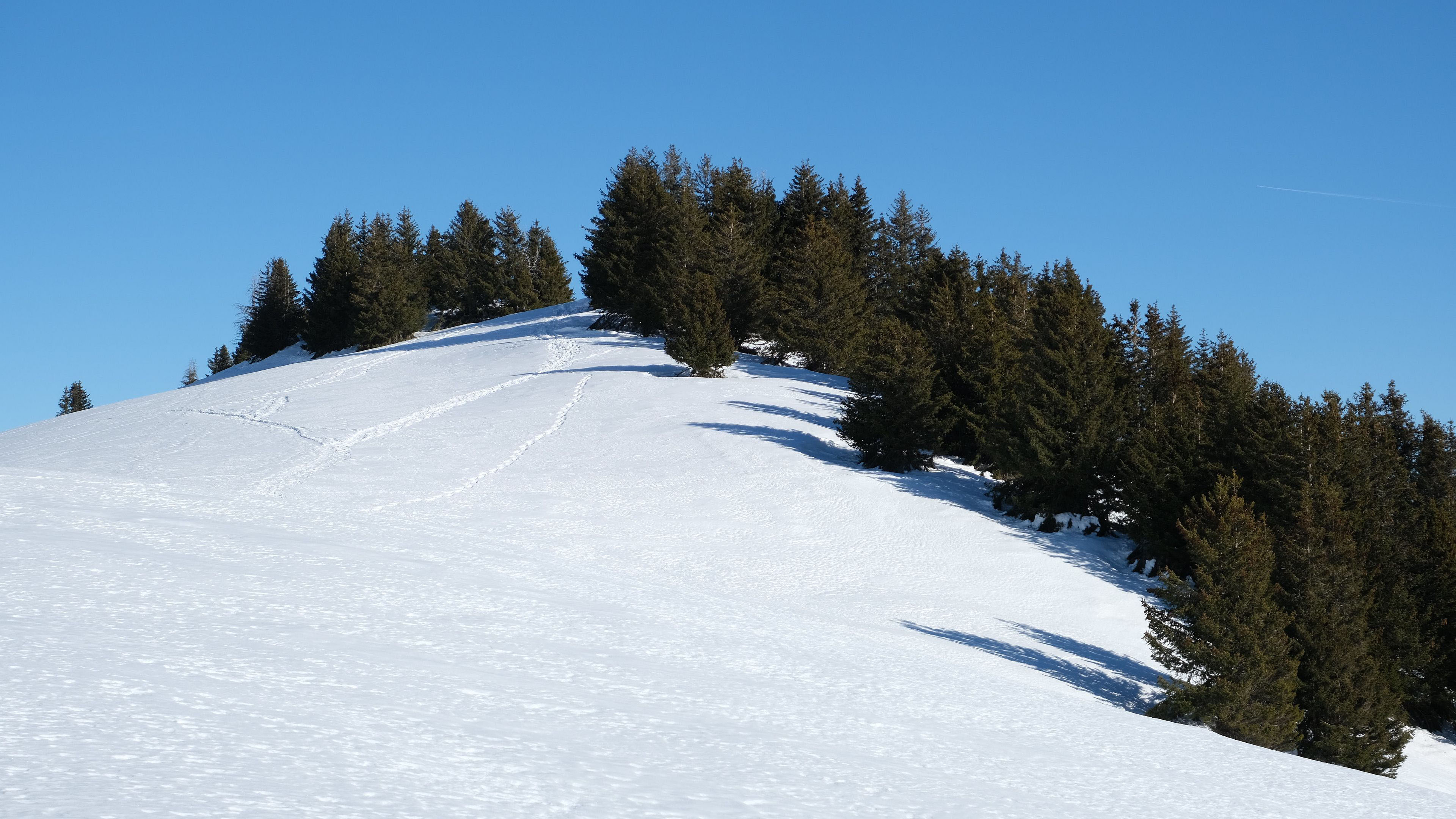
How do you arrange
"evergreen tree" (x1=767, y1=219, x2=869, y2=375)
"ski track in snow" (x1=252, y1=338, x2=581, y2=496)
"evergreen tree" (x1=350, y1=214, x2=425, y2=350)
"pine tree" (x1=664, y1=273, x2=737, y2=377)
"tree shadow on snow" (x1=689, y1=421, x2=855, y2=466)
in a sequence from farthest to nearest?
"evergreen tree" (x1=350, y1=214, x2=425, y2=350), "evergreen tree" (x1=767, y1=219, x2=869, y2=375), "pine tree" (x1=664, y1=273, x2=737, y2=377), "tree shadow on snow" (x1=689, y1=421, x2=855, y2=466), "ski track in snow" (x1=252, y1=338, x2=581, y2=496)

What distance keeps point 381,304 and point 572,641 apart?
2504 inches

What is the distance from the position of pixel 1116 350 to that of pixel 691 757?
121 feet

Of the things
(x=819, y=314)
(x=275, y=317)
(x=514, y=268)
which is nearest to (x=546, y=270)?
(x=514, y=268)

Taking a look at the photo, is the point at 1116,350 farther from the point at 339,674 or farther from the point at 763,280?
the point at 339,674

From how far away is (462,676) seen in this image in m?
12.9

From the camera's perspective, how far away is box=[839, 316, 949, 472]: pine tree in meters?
39.1

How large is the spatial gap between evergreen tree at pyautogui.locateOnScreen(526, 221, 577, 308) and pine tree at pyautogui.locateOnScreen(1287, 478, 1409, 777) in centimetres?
6967

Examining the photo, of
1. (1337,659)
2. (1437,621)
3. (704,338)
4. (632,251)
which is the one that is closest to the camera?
(1337,659)

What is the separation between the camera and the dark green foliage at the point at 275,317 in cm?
9206

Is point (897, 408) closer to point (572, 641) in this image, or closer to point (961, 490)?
point (961, 490)

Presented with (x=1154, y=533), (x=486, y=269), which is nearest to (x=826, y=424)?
(x=1154, y=533)

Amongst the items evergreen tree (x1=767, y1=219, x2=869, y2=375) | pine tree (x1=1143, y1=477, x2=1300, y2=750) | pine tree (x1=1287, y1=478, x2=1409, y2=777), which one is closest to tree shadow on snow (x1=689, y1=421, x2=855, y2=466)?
evergreen tree (x1=767, y1=219, x2=869, y2=375)

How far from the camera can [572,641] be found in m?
16.1

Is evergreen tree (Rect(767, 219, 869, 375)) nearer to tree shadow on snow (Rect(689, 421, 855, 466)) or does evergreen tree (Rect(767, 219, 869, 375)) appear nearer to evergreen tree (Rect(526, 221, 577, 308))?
tree shadow on snow (Rect(689, 421, 855, 466))
